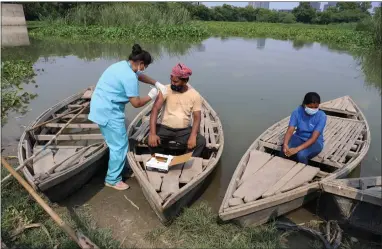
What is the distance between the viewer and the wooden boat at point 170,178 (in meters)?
3.22

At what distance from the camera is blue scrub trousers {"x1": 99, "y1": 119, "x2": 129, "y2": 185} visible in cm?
380

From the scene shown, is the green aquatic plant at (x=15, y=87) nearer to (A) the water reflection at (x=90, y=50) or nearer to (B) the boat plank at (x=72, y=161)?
(A) the water reflection at (x=90, y=50)

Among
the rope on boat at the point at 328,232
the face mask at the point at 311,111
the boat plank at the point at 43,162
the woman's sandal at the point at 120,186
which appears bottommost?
the rope on boat at the point at 328,232

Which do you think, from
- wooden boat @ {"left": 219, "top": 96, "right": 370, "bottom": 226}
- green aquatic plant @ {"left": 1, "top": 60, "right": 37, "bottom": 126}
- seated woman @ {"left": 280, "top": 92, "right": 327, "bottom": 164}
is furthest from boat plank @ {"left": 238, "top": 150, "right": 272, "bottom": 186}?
green aquatic plant @ {"left": 1, "top": 60, "right": 37, "bottom": 126}

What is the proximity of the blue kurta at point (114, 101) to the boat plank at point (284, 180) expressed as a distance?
1947 millimetres

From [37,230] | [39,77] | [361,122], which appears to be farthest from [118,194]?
[39,77]

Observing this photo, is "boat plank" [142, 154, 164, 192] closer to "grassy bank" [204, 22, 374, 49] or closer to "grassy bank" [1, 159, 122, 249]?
"grassy bank" [1, 159, 122, 249]

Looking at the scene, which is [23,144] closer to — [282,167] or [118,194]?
[118,194]

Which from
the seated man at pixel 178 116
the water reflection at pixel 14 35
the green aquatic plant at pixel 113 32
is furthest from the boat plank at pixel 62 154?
the green aquatic plant at pixel 113 32

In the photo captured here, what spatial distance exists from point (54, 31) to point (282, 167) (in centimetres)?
2027

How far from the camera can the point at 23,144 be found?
4.25 meters

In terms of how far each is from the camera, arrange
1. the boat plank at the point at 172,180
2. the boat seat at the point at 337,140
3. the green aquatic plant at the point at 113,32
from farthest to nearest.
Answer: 1. the green aquatic plant at the point at 113,32
2. the boat seat at the point at 337,140
3. the boat plank at the point at 172,180

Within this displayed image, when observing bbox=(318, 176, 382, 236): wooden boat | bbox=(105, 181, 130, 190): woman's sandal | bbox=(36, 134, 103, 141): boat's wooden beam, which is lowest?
bbox=(105, 181, 130, 190): woman's sandal

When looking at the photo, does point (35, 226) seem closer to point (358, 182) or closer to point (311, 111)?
point (311, 111)
